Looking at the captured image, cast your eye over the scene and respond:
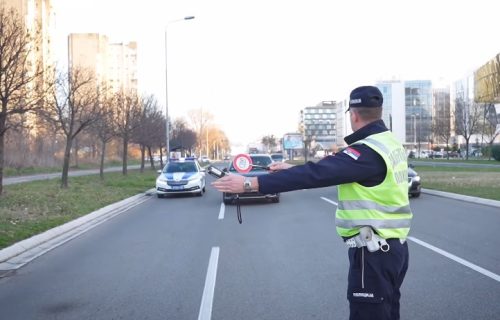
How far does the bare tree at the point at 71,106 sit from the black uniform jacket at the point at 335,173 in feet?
65.9

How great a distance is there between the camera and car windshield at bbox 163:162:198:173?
2256cm

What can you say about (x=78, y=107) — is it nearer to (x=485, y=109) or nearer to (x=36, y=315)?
(x=36, y=315)

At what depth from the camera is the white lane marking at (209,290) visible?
529cm

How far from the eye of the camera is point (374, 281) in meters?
2.85

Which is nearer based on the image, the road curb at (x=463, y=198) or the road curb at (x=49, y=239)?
the road curb at (x=49, y=239)

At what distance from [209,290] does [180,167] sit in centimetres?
1681

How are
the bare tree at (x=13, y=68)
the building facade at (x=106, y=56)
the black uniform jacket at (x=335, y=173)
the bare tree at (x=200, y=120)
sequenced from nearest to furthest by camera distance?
the black uniform jacket at (x=335, y=173) → the bare tree at (x=13, y=68) → the bare tree at (x=200, y=120) → the building facade at (x=106, y=56)

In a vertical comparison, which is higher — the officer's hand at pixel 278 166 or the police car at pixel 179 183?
the officer's hand at pixel 278 166

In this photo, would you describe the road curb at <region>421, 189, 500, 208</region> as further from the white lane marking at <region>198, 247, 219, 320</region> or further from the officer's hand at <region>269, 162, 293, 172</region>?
the officer's hand at <region>269, 162, 293, 172</region>

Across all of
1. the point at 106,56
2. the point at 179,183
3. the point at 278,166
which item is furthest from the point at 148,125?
the point at 106,56

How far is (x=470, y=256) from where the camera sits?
313 inches

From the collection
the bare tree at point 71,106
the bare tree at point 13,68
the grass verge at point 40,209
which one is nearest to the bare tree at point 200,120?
the bare tree at point 71,106

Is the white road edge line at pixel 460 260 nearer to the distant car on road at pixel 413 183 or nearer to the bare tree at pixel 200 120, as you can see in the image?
the distant car on road at pixel 413 183

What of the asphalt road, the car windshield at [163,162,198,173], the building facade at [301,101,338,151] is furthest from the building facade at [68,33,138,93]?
the asphalt road
